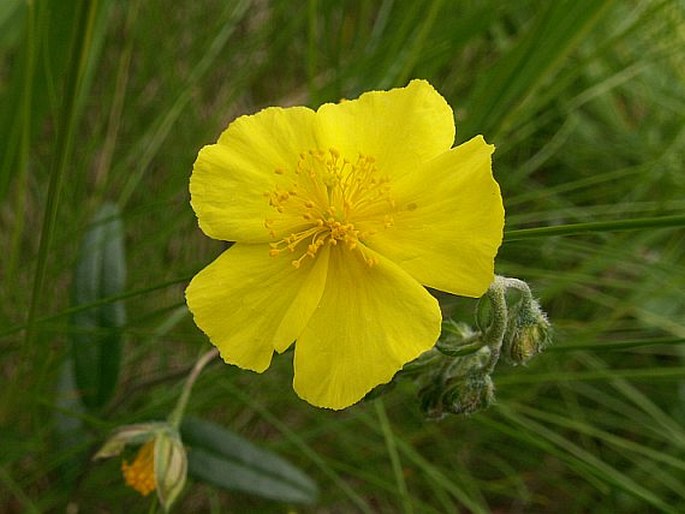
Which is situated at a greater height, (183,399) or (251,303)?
(251,303)

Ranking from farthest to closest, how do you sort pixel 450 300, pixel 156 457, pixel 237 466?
pixel 450 300 < pixel 237 466 < pixel 156 457

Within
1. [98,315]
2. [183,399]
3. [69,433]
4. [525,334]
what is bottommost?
[69,433]

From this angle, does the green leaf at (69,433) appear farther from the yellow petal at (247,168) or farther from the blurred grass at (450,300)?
the yellow petal at (247,168)

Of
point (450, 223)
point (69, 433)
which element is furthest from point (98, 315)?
point (450, 223)

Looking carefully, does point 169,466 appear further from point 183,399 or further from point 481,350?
point 481,350

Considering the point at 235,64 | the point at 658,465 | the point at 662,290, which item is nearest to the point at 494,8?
the point at 662,290

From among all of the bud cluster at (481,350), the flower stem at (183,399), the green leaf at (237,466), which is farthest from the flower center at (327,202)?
the green leaf at (237,466)

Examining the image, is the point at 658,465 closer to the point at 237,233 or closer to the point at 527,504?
the point at 527,504
